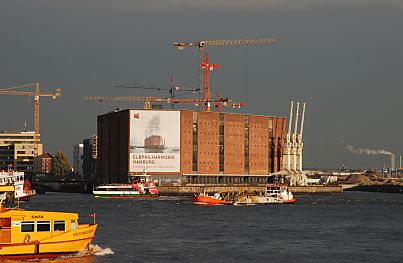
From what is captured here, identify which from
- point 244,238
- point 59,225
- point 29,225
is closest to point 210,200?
point 244,238

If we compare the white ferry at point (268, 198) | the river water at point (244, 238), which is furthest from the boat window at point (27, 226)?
the white ferry at point (268, 198)

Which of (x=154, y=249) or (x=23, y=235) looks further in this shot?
(x=154, y=249)

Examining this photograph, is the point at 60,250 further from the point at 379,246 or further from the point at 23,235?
the point at 379,246

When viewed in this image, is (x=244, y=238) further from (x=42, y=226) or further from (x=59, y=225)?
(x=42, y=226)

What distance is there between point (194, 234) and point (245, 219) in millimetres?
29436

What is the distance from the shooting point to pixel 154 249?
77062 millimetres

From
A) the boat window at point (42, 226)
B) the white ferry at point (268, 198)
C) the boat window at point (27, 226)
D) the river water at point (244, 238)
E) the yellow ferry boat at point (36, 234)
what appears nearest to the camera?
the yellow ferry boat at point (36, 234)

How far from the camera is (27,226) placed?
6084 cm

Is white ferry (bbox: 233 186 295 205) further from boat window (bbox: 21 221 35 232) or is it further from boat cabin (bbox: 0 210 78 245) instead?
boat window (bbox: 21 221 35 232)

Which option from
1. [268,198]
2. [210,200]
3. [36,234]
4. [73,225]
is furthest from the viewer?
[268,198]

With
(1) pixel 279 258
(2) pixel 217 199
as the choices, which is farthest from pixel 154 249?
(2) pixel 217 199

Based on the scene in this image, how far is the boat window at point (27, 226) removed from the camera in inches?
2391

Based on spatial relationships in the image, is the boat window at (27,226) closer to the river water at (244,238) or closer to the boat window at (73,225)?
the boat window at (73,225)

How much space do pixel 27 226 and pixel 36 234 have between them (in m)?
0.95
